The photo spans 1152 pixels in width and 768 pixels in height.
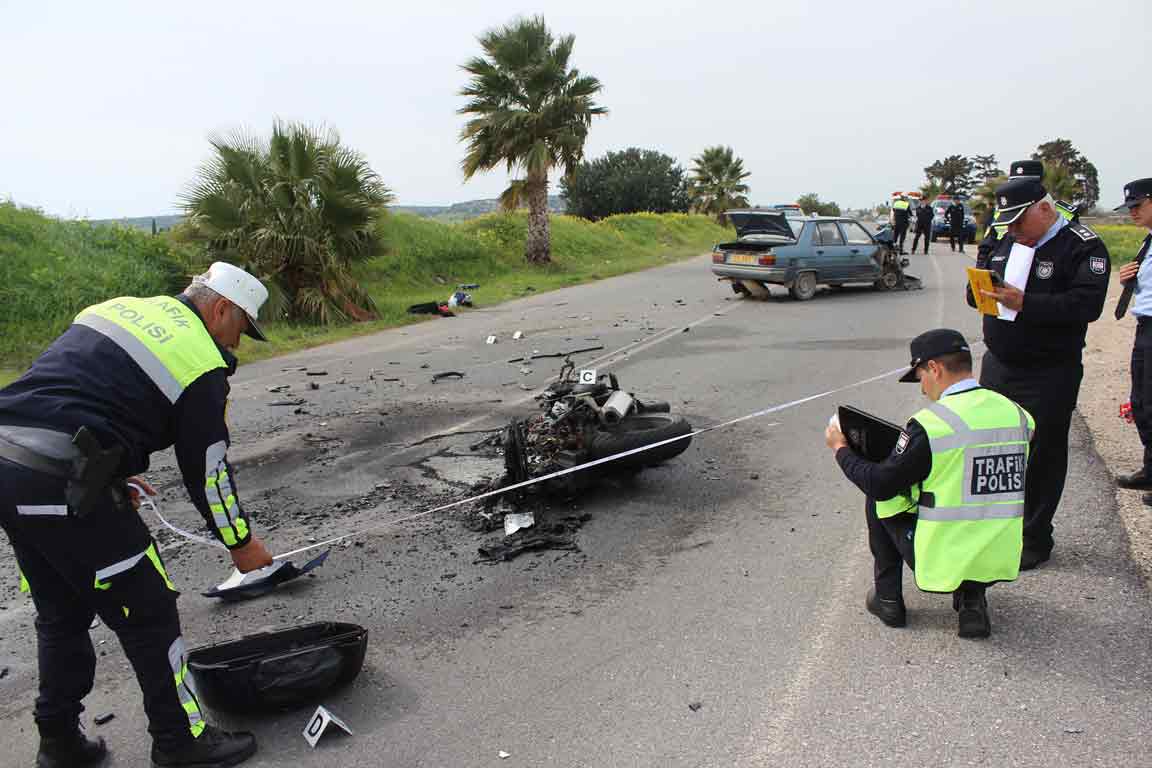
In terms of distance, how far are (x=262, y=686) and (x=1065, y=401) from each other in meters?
3.89

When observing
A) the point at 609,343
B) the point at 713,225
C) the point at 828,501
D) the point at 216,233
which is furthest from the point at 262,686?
the point at 713,225

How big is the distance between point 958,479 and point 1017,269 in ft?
4.63

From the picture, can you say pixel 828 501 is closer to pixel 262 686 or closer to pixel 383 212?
pixel 262 686

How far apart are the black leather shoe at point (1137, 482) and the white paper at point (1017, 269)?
6.63 ft

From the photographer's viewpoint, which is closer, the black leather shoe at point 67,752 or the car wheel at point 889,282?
the black leather shoe at point 67,752

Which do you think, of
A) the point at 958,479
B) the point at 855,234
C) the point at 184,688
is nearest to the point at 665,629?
the point at 958,479

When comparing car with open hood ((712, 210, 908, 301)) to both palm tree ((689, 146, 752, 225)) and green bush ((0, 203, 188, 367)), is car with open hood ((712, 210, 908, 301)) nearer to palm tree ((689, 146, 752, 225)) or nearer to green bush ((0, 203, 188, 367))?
green bush ((0, 203, 188, 367))

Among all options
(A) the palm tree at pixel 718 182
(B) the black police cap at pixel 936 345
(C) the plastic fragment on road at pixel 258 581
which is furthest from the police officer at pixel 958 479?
(A) the palm tree at pixel 718 182

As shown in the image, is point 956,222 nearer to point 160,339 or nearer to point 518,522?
point 518,522

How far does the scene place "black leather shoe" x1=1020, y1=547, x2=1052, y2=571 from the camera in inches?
166

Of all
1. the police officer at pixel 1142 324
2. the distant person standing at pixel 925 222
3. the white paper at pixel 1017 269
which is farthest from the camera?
the distant person standing at pixel 925 222

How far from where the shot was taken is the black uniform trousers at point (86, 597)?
2.65 m

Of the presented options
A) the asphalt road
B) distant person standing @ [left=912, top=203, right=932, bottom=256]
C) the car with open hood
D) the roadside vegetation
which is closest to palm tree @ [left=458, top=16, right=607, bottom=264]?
the roadside vegetation

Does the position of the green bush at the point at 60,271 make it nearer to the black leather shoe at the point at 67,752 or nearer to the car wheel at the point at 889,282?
the black leather shoe at the point at 67,752
